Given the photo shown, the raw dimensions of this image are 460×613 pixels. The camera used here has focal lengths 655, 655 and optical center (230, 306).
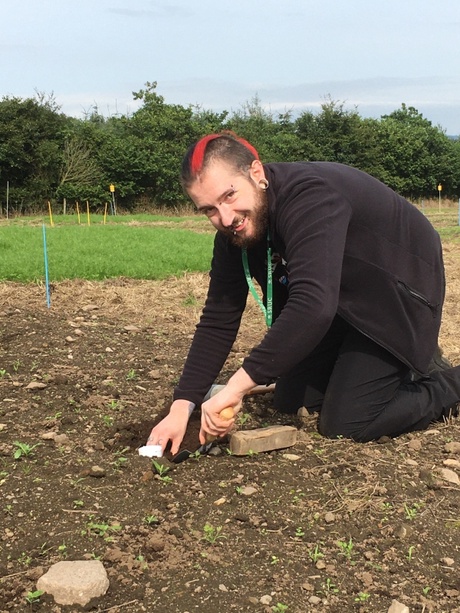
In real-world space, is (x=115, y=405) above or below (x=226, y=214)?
below

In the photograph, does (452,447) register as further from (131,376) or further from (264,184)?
(131,376)

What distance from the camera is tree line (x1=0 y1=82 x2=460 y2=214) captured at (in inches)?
1220

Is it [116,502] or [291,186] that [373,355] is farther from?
[116,502]

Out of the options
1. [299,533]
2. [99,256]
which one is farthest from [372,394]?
[99,256]

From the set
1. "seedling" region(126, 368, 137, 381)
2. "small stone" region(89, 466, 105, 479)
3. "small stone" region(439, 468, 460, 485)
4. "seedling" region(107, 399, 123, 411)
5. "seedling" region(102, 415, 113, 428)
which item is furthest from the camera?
"seedling" region(126, 368, 137, 381)

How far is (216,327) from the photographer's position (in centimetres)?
316

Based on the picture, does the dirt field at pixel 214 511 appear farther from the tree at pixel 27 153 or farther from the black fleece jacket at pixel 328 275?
the tree at pixel 27 153

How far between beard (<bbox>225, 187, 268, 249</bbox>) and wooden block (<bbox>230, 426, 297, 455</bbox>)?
2.75ft

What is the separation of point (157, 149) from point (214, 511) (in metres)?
34.4

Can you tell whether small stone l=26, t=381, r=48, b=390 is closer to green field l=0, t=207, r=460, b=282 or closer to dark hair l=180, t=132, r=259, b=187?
dark hair l=180, t=132, r=259, b=187

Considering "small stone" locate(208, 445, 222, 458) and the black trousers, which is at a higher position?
the black trousers

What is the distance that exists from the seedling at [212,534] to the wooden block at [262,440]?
0.56 m

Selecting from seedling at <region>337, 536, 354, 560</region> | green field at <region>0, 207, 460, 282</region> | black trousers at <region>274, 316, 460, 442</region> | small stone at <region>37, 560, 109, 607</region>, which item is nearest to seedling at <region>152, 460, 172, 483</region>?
small stone at <region>37, 560, 109, 607</region>

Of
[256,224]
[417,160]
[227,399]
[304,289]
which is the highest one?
[417,160]
